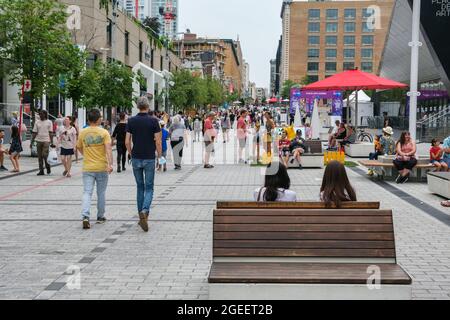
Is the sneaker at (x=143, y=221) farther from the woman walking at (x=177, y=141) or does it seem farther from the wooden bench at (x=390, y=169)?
the woman walking at (x=177, y=141)

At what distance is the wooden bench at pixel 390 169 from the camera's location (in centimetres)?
1538

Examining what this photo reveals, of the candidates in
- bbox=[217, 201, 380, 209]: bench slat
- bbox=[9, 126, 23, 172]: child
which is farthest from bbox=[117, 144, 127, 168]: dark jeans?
bbox=[217, 201, 380, 209]: bench slat

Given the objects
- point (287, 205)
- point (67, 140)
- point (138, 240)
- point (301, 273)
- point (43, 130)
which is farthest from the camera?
point (43, 130)

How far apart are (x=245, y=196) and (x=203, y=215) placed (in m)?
2.46

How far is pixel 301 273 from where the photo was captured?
4.82 meters

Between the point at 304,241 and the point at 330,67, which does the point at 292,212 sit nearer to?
the point at 304,241

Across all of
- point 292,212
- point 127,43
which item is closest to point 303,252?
point 292,212

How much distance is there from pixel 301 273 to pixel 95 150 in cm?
522

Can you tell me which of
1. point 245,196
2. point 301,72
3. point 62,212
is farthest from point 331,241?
point 301,72

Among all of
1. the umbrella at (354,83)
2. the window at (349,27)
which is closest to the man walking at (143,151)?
the umbrella at (354,83)

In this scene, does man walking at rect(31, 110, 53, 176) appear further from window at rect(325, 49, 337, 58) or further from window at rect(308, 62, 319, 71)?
window at rect(325, 49, 337, 58)

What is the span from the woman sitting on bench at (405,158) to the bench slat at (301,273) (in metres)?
10.5

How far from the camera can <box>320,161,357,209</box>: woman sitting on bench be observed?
17.9 feet
